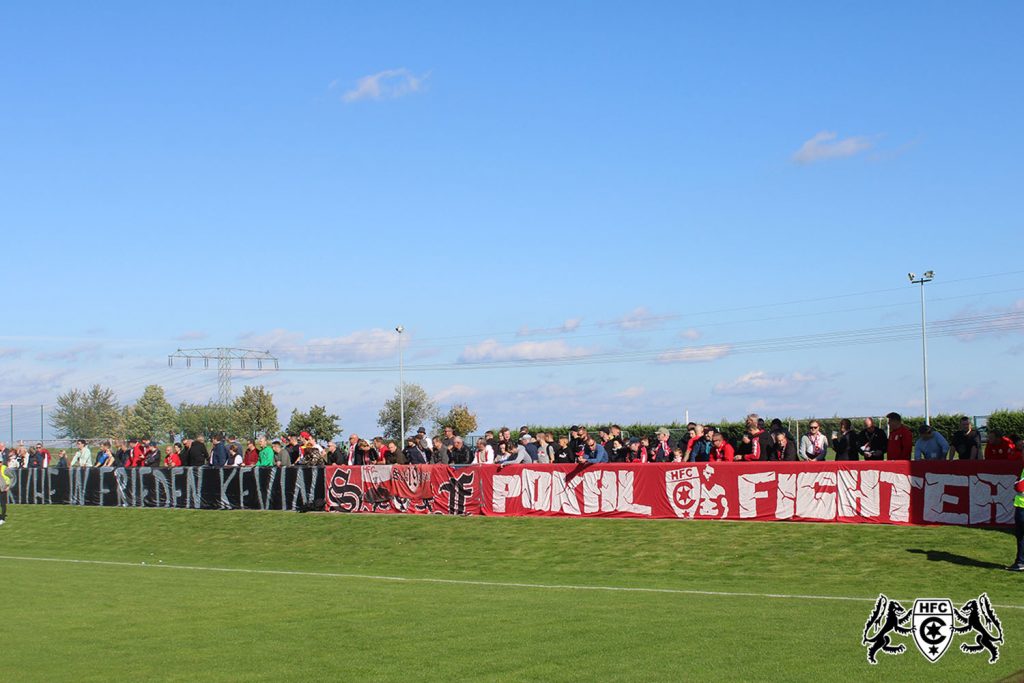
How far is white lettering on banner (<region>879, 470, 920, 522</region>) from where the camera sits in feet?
80.4

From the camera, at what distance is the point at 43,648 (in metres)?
13.9

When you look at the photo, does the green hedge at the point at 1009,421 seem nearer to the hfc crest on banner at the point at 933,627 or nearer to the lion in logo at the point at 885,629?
the lion in logo at the point at 885,629

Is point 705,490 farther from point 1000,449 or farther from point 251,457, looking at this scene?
point 251,457

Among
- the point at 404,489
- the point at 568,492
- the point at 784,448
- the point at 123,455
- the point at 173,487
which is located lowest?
the point at 173,487

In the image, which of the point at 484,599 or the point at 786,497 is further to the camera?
the point at 786,497

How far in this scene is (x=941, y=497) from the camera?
947 inches

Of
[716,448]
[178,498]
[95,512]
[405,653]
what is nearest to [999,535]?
[716,448]

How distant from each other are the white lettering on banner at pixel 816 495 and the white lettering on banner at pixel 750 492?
0.76 m

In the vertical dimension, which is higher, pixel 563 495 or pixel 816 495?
pixel 816 495

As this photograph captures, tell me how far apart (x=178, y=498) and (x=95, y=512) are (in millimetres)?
3234

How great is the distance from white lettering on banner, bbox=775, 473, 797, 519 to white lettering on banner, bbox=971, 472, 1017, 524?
3.87 meters

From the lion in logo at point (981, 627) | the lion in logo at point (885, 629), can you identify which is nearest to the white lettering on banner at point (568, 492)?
the lion in logo at point (885, 629)

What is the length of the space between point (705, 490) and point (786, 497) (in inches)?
79.6

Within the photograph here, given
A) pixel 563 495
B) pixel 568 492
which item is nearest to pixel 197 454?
pixel 563 495
